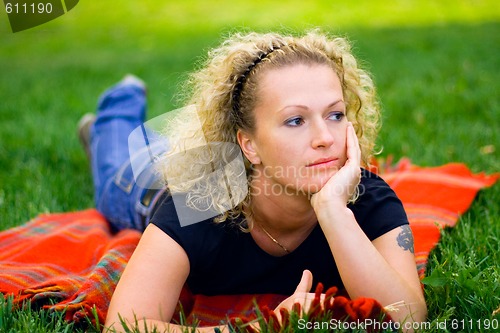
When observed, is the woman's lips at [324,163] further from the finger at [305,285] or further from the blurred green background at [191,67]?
the blurred green background at [191,67]

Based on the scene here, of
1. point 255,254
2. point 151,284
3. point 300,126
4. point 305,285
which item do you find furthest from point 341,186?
point 151,284

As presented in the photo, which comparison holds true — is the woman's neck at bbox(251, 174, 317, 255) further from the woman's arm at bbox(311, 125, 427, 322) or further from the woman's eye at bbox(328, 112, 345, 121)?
the woman's eye at bbox(328, 112, 345, 121)

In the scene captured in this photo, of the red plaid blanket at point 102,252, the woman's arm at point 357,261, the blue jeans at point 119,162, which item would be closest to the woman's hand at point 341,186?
the woman's arm at point 357,261

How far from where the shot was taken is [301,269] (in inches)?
101

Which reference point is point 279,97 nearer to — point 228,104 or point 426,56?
point 228,104

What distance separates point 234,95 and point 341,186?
0.62 metres

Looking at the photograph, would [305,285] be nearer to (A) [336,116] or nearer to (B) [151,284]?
(B) [151,284]

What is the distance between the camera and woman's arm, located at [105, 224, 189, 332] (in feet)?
6.97

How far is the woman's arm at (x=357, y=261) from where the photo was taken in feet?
6.97

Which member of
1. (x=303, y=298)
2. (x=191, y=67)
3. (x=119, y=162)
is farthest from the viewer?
(x=191, y=67)

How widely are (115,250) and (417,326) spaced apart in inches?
57.7

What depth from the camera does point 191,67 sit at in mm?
7309

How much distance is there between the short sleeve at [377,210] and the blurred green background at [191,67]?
2.83 ft

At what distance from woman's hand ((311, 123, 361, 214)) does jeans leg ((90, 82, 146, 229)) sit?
4.80ft
